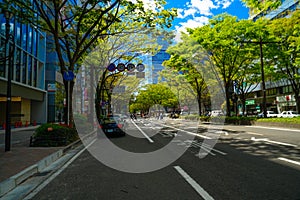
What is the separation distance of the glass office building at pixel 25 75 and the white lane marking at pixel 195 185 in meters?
18.8

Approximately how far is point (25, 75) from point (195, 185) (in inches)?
1024

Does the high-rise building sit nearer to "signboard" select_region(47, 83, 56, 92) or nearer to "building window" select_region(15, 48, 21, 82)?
"building window" select_region(15, 48, 21, 82)

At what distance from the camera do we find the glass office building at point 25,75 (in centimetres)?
2257

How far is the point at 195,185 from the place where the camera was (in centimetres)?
523

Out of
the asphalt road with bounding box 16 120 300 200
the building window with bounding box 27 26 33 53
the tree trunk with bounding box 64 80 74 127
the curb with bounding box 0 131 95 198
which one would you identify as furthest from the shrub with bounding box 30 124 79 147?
the building window with bounding box 27 26 33 53

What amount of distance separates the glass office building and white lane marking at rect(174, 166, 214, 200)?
1878 cm

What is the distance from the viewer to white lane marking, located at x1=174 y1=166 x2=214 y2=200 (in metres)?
4.55

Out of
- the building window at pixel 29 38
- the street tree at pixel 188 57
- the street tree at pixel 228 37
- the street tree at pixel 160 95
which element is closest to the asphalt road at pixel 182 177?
the street tree at pixel 228 37

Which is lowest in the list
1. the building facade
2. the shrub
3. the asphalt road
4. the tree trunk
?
the asphalt road

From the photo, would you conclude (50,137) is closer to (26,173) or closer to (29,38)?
(26,173)

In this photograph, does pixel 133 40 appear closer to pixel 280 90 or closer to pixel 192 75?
pixel 192 75

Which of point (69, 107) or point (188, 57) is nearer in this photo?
point (69, 107)

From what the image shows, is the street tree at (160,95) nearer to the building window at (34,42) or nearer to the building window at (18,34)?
the building window at (34,42)

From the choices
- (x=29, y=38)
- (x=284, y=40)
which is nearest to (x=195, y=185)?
(x=284, y=40)
